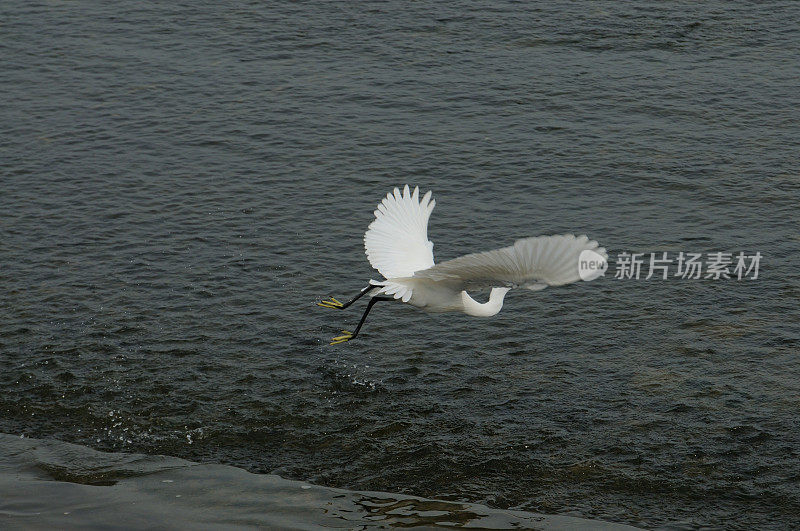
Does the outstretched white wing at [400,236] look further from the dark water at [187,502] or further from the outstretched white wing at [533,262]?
the dark water at [187,502]

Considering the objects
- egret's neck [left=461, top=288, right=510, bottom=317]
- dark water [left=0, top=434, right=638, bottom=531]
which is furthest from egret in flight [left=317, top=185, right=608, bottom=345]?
dark water [left=0, top=434, right=638, bottom=531]

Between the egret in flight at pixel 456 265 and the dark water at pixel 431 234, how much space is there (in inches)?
35.7

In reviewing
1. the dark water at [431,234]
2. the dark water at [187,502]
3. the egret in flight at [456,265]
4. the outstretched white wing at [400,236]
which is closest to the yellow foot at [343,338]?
the egret in flight at [456,265]

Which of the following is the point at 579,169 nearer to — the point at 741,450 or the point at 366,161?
the point at 366,161

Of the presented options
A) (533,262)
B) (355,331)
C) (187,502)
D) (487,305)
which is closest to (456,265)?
(533,262)

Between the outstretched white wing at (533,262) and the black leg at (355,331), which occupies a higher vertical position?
the outstretched white wing at (533,262)

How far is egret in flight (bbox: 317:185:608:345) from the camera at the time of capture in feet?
18.8

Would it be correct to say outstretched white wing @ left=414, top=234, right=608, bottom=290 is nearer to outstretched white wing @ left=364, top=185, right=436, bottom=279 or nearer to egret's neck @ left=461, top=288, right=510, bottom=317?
egret's neck @ left=461, top=288, right=510, bottom=317

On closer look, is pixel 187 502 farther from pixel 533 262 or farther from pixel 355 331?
pixel 533 262

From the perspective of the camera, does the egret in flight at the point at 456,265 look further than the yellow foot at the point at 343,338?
No

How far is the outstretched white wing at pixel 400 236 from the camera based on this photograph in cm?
815

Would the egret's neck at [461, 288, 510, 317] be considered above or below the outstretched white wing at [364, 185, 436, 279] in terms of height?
below

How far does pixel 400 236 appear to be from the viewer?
8258 mm

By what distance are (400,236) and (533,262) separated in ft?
8.01
